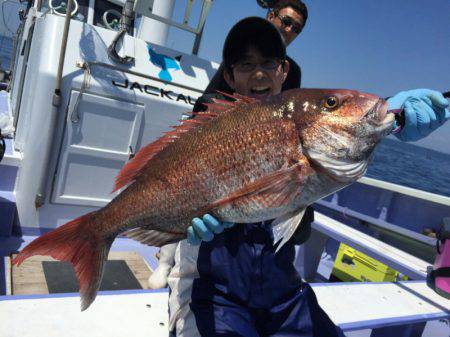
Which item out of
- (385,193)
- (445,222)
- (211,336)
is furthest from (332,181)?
(385,193)

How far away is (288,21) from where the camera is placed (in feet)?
13.4

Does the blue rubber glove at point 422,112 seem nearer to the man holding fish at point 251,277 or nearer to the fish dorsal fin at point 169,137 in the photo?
the man holding fish at point 251,277

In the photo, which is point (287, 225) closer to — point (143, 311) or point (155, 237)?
point (155, 237)

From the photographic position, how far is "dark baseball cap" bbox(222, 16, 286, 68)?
2.19 m

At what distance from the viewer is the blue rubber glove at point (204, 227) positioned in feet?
5.36

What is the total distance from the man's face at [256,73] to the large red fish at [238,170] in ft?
2.05

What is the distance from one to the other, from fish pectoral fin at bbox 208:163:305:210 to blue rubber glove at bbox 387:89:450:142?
1.07 metres

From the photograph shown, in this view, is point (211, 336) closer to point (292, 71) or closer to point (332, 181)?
point (332, 181)

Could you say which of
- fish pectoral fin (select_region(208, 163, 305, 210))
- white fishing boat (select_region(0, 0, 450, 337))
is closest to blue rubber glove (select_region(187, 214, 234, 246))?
fish pectoral fin (select_region(208, 163, 305, 210))

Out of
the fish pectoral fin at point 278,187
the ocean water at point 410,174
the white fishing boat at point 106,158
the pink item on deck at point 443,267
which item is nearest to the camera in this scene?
the fish pectoral fin at point 278,187

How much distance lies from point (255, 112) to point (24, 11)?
331 inches

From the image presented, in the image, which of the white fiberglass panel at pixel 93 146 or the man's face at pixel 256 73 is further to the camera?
the white fiberglass panel at pixel 93 146

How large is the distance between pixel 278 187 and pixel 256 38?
1.12 meters

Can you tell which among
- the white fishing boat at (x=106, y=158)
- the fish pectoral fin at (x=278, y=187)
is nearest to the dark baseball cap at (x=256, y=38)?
the fish pectoral fin at (x=278, y=187)
